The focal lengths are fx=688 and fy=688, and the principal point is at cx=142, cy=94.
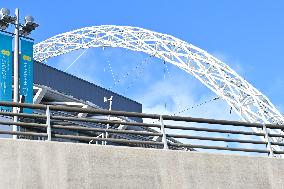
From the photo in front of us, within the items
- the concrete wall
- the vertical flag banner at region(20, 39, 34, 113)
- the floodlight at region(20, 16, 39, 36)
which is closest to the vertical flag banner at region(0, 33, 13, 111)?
the vertical flag banner at region(20, 39, 34, 113)

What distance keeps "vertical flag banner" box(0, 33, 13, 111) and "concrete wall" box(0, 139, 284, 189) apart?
607 inches

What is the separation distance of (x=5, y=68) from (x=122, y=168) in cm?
1627

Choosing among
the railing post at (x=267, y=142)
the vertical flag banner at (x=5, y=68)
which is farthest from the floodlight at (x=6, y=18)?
the railing post at (x=267, y=142)

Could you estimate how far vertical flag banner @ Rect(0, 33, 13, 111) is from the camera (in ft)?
89.7

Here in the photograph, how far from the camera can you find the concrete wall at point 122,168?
38.6 ft

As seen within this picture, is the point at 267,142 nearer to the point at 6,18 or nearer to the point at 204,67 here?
the point at 6,18

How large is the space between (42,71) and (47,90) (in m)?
4.42

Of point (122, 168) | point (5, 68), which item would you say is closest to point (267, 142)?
point (122, 168)

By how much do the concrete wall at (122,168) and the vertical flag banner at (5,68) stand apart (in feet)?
50.6

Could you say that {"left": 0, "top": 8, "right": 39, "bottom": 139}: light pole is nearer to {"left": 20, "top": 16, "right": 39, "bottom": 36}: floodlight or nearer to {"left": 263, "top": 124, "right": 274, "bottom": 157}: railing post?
{"left": 20, "top": 16, "right": 39, "bottom": 36}: floodlight

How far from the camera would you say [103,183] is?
1223 centimetres

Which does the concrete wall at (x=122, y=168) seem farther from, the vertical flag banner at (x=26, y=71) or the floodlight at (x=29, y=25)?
the vertical flag banner at (x=26, y=71)

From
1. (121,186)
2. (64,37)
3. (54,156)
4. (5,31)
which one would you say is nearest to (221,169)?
(121,186)

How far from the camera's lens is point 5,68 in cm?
2778
